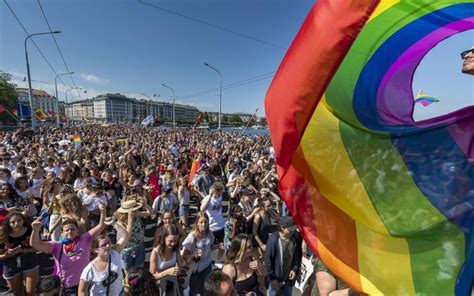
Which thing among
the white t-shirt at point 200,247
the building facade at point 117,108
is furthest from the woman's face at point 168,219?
the building facade at point 117,108

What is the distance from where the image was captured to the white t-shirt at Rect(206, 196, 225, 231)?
16.2 ft

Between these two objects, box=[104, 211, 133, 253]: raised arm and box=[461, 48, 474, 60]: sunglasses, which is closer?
box=[461, 48, 474, 60]: sunglasses

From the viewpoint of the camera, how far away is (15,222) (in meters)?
3.38

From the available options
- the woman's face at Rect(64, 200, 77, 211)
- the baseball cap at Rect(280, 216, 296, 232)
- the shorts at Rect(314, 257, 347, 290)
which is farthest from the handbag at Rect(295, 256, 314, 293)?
the woman's face at Rect(64, 200, 77, 211)

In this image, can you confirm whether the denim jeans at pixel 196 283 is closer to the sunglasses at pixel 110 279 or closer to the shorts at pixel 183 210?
the sunglasses at pixel 110 279

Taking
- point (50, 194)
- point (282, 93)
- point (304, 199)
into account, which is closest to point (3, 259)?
point (50, 194)

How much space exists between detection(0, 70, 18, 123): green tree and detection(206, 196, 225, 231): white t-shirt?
6827 centimetres

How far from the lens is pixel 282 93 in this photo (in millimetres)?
1610

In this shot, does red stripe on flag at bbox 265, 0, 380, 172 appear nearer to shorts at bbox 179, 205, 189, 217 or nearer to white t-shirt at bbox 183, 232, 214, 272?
white t-shirt at bbox 183, 232, 214, 272

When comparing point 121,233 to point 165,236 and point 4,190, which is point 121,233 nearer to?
point 165,236

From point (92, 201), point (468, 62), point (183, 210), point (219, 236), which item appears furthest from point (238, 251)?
point (92, 201)

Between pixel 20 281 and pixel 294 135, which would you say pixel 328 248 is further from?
pixel 20 281

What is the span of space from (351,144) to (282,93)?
74 cm

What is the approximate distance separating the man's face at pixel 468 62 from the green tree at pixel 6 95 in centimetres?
7180
